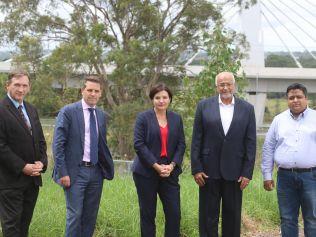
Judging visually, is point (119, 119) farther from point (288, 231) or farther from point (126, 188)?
point (288, 231)

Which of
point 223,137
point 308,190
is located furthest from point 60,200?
point 308,190

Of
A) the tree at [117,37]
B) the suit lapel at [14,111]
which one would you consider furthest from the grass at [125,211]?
the tree at [117,37]

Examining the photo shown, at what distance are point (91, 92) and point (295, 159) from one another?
1943 mm

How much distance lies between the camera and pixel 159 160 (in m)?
4.40

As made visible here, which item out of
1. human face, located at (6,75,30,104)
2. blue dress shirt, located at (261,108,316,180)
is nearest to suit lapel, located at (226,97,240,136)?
blue dress shirt, located at (261,108,316,180)

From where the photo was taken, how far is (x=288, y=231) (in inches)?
178

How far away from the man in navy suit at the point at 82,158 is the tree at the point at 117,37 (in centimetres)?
1468

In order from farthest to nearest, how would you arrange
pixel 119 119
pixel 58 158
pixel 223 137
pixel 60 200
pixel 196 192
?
1. pixel 119 119
2. pixel 196 192
3. pixel 60 200
4. pixel 223 137
5. pixel 58 158

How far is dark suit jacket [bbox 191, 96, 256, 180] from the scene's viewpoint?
4375mm

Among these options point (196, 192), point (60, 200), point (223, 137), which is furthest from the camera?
point (196, 192)

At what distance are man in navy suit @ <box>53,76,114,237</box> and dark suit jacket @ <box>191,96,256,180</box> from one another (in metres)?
0.87

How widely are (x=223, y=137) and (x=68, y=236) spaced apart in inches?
64.4

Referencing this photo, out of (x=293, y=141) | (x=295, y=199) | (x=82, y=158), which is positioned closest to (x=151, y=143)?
(x=82, y=158)

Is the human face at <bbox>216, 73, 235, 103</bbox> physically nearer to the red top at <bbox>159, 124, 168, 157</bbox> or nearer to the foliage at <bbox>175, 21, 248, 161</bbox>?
the red top at <bbox>159, 124, 168, 157</bbox>
